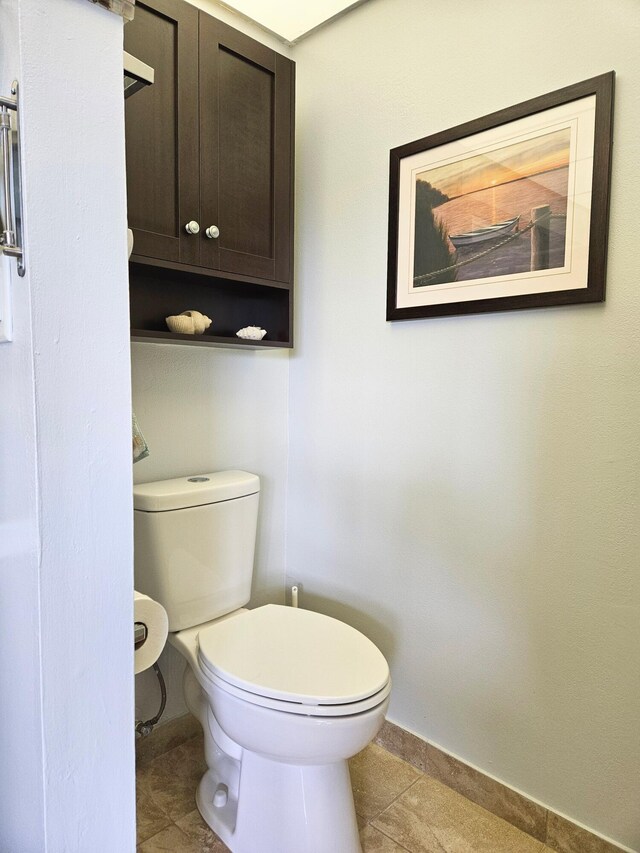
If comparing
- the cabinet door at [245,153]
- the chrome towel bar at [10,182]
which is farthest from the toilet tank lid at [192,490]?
the chrome towel bar at [10,182]

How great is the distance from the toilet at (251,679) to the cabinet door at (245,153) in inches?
26.0

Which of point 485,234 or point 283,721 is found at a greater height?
point 485,234

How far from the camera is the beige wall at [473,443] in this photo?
1.21 m

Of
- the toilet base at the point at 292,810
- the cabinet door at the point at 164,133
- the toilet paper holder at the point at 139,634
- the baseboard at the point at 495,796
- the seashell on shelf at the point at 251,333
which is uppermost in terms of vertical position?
the cabinet door at the point at 164,133

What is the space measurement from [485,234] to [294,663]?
114 cm

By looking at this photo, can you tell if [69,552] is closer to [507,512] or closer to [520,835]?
[507,512]

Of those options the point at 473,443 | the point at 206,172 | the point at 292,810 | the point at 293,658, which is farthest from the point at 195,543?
the point at 206,172

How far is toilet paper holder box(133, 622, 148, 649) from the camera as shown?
3.26 feet

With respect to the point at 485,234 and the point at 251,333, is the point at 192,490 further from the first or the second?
the point at 485,234

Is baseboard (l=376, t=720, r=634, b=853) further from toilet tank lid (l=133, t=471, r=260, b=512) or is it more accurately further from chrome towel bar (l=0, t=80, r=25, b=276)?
chrome towel bar (l=0, t=80, r=25, b=276)

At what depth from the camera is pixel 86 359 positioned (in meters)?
0.76

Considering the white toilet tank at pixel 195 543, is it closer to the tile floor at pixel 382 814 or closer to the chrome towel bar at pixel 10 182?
the tile floor at pixel 382 814

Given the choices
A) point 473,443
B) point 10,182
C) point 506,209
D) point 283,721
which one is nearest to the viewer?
point 10,182

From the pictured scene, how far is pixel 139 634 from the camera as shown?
997 millimetres
